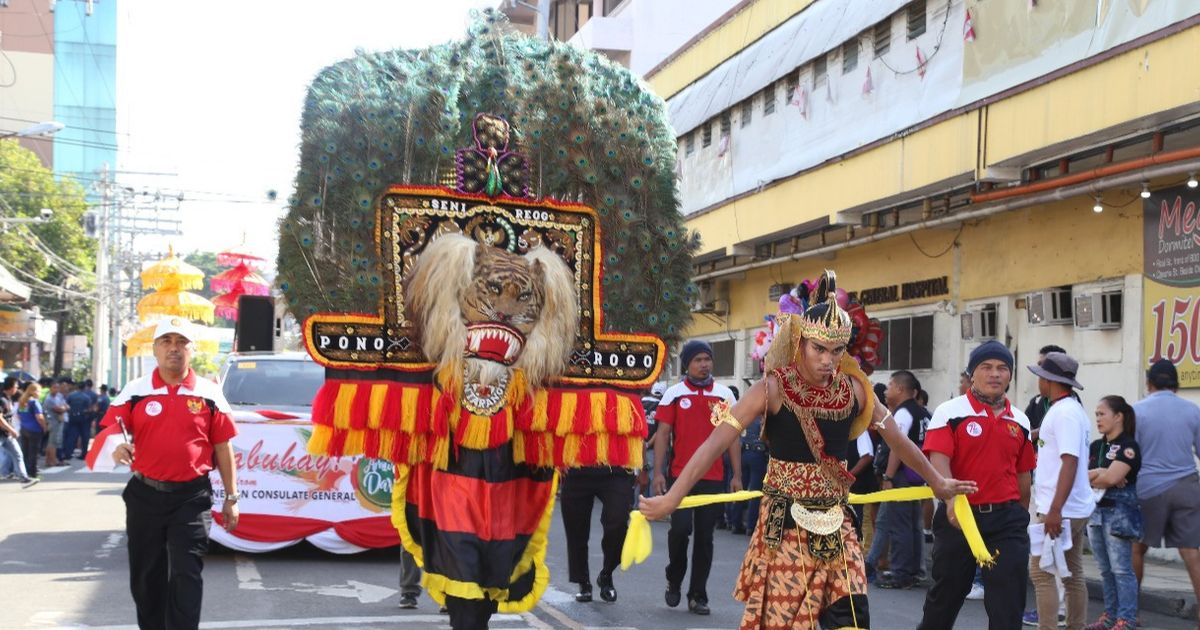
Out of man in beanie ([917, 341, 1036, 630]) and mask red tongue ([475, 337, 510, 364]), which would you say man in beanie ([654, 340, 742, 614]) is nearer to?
man in beanie ([917, 341, 1036, 630])

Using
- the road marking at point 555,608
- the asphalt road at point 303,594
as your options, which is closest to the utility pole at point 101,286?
the asphalt road at point 303,594

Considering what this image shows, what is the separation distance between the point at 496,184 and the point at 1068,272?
445 inches

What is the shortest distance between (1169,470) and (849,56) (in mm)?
12652

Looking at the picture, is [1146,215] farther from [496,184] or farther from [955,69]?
[496,184]

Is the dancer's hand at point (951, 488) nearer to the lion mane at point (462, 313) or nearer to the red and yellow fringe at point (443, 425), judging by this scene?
the red and yellow fringe at point (443, 425)

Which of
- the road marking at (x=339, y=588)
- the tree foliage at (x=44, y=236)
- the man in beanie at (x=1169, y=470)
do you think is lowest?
the road marking at (x=339, y=588)

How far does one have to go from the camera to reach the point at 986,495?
754cm

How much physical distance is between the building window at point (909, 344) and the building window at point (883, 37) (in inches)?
161

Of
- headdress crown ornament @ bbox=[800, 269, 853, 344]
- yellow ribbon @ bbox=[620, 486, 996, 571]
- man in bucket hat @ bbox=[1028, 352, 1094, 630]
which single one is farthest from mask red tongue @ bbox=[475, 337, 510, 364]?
man in bucket hat @ bbox=[1028, 352, 1094, 630]

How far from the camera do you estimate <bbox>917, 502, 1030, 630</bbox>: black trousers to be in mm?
7477

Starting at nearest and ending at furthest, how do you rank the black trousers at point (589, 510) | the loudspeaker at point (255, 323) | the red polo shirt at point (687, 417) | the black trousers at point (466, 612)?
the black trousers at point (466, 612)
the black trousers at point (589, 510)
the red polo shirt at point (687, 417)
the loudspeaker at point (255, 323)

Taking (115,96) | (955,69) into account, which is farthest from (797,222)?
(115,96)

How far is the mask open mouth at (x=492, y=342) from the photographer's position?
702cm

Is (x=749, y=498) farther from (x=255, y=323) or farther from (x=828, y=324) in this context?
(x=255, y=323)
